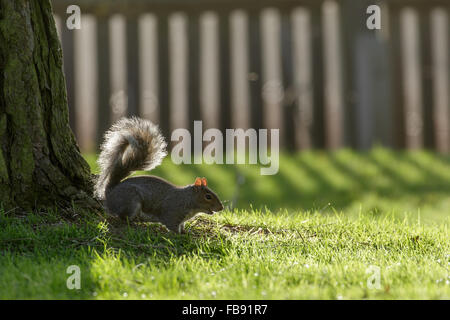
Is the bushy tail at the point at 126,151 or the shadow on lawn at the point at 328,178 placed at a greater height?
the bushy tail at the point at 126,151

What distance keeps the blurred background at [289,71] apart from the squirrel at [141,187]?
413 cm

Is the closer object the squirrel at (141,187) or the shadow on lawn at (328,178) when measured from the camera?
the squirrel at (141,187)

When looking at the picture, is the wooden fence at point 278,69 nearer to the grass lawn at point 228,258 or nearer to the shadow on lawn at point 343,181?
the shadow on lawn at point 343,181

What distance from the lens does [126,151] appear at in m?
4.64

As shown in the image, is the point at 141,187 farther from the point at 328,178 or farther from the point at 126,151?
the point at 328,178

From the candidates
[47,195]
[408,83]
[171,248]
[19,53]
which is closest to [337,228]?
[171,248]

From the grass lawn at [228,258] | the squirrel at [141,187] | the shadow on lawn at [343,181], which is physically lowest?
the shadow on lawn at [343,181]

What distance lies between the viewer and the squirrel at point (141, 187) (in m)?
4.52

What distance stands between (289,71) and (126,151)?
471 centimetres

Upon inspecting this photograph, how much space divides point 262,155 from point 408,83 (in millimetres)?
2469

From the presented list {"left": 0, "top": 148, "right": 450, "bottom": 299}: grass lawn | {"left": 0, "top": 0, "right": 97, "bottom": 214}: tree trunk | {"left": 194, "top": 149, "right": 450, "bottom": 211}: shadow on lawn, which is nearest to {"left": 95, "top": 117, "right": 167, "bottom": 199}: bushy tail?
{"left": 0, "top": 0, "right": 97, "bottom": 214}: tree trunk

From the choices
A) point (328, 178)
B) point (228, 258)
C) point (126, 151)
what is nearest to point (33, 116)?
point (126, 151)

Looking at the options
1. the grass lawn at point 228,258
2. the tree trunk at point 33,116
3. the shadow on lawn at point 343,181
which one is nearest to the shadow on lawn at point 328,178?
the shadow on lawn at point 343,181
